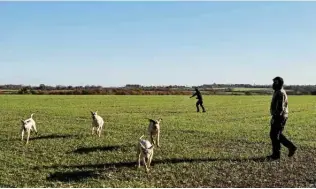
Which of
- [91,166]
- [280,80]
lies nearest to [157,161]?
[91,166]

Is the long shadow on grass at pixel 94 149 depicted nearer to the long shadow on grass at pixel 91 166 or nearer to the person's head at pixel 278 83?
the long shadow on grass at pixel 91 166

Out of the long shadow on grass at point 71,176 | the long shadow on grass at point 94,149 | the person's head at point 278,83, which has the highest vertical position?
the person's head at point 278,83

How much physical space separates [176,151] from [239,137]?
20.0 feet

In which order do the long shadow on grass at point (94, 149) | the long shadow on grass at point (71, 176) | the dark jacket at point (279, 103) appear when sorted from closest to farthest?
the long shadow on grass at point (71, 176) → the dark jacket at point (279, 103) → the long shadow on grass at point (94, 149)

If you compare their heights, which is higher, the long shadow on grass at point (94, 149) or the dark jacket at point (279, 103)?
the dark jacket at point (279, 103)

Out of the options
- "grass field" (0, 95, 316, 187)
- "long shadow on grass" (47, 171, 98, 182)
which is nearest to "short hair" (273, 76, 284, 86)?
"grass field" (0, 95, 316, 187)

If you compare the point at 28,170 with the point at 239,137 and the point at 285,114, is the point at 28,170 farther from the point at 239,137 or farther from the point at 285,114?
the point at 239,137

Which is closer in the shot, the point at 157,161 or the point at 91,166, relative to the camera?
the point at 91,166

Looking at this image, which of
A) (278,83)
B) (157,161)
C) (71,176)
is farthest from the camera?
(278,83)

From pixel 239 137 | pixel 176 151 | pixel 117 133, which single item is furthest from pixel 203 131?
pixel 176 151

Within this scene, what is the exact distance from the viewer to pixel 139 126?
93.6 feet

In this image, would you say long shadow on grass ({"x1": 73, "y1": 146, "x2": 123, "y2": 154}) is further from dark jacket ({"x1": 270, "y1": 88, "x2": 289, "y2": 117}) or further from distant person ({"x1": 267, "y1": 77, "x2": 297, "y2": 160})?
dark jacket ({"x1": 270, "y1": 88, "x2": 289, "y2": 117})

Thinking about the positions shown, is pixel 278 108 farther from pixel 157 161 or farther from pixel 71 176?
pixel 71 176

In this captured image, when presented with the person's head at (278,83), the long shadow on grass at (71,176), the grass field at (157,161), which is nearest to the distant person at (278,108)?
the person's head at (278,83)
